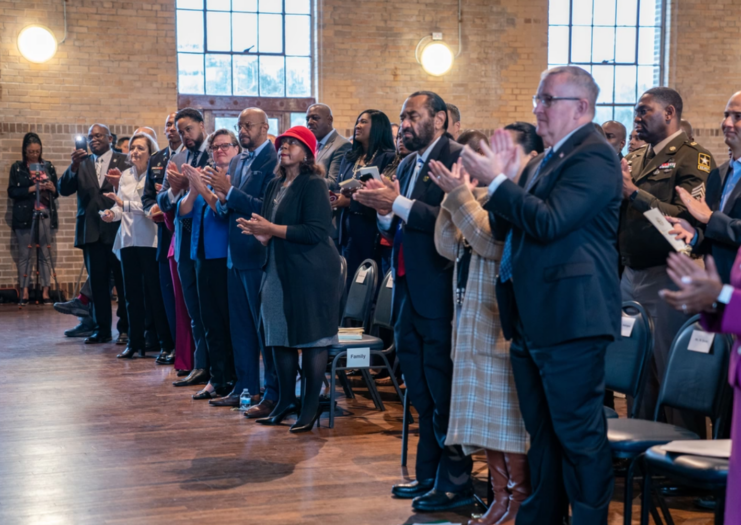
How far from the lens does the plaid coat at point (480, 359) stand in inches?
121

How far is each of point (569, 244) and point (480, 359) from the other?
0.69 metres

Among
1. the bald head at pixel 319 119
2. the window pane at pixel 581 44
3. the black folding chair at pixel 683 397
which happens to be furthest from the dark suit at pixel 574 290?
the window pane at pixel 581 44

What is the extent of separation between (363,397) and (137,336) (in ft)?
7.92

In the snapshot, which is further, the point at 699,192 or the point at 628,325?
the point at 699,192

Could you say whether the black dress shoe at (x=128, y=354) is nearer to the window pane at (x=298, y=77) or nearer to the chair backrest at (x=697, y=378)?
the chair backrest at (x=697, y=378)

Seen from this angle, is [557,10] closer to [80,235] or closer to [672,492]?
[80,235]

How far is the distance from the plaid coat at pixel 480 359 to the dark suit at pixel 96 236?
527 centimetres

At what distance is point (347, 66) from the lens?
1130cm

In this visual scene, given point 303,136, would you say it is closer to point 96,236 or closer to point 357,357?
point 357,357

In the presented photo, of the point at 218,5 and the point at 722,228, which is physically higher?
the point at 218,5

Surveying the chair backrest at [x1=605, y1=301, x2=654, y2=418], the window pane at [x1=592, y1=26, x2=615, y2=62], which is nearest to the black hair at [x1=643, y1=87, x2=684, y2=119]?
the chair backrest at [x1=605, y1=301, x2=654, y2=418]

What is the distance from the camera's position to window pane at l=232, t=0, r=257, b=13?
11203 millimetres

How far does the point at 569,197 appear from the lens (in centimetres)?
261

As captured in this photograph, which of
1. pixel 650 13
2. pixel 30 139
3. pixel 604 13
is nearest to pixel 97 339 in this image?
pixel 30 139
